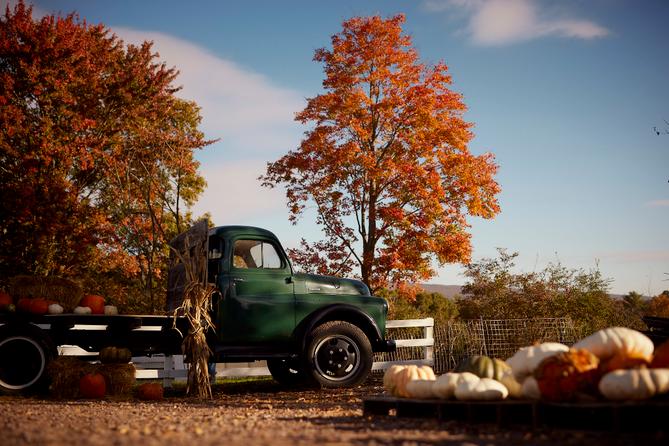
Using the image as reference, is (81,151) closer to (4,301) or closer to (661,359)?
(4,301)

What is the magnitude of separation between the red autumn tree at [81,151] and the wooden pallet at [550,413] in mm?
12590

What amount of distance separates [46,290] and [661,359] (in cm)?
798

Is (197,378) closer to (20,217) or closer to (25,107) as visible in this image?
(20,217)

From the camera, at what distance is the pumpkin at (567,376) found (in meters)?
5.26

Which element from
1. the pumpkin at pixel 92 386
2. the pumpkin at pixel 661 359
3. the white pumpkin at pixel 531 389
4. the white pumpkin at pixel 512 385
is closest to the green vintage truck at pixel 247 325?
the pumpkin at pixel 92 386

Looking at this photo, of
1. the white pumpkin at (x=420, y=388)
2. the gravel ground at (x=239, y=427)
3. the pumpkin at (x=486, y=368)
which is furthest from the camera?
the white pumpkin at (x=420, y=388)

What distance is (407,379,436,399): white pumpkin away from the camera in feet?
20.8

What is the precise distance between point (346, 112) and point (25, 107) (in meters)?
8.21

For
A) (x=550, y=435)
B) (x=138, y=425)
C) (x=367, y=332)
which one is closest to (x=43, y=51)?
(x=367, y=332)

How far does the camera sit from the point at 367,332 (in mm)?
10562

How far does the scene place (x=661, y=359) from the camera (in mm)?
5340

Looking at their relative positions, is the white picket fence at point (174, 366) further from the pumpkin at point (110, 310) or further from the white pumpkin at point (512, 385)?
the white pumpkin at point (512, 385)

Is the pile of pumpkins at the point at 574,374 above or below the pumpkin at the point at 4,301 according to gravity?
below

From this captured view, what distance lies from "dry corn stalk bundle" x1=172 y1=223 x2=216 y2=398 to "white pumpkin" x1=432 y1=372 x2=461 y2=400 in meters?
4.21
